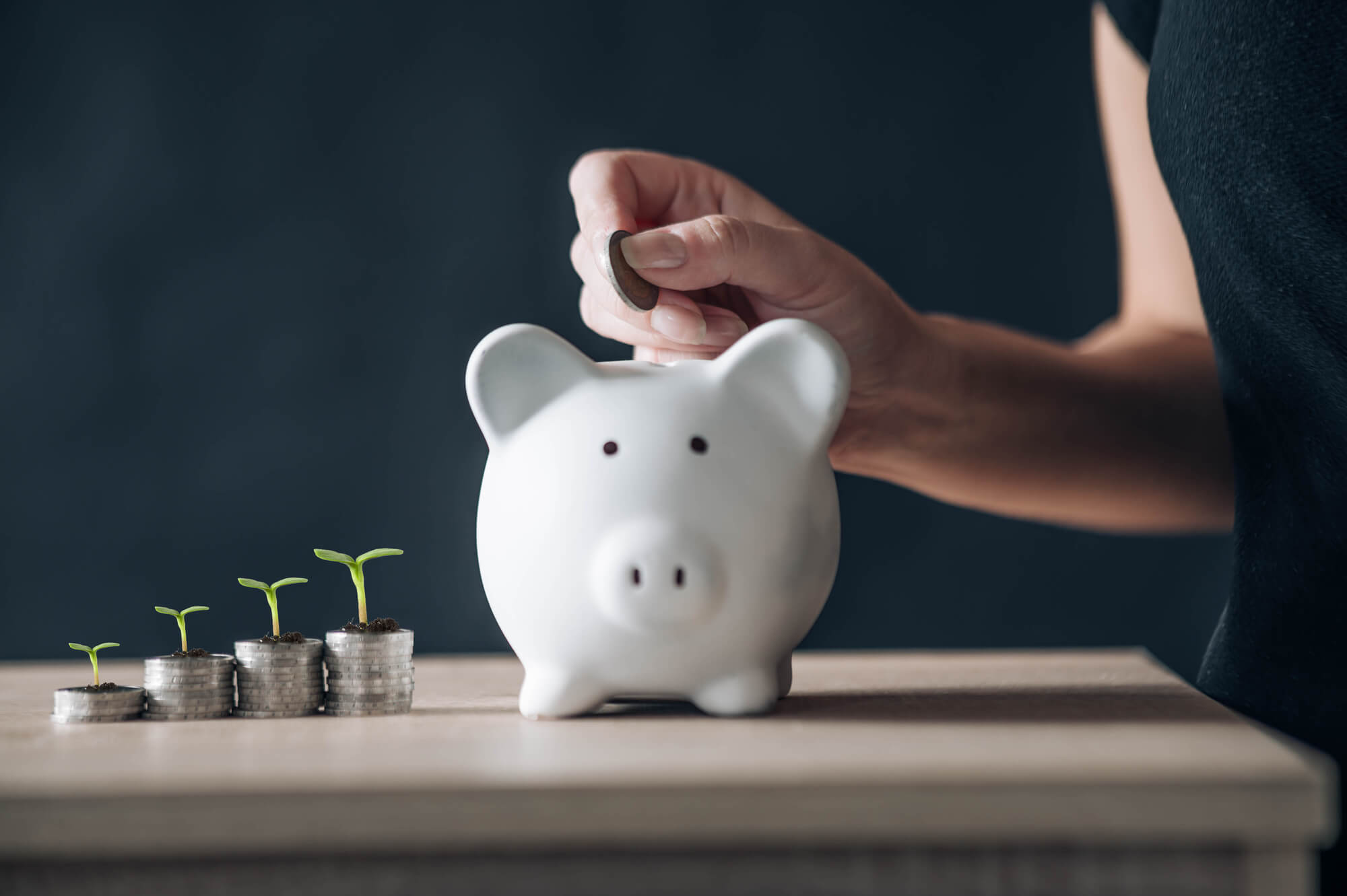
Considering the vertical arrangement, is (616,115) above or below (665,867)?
above

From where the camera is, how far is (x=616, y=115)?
7.13 feet

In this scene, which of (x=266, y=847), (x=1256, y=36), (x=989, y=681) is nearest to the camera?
(x=266, y=847)

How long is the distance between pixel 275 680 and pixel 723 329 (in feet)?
1.22

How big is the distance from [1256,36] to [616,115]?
1598mm

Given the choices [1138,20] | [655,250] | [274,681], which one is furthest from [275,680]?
[1138,20]

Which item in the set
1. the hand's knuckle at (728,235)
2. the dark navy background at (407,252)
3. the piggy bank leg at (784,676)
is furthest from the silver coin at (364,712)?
the dark navy background at (407,252)

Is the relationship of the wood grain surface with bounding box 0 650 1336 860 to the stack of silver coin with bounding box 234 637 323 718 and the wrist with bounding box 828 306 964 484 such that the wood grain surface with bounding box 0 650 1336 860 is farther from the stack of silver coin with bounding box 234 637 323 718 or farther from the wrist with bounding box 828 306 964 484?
the wrist with bounding box 828 306 964 484

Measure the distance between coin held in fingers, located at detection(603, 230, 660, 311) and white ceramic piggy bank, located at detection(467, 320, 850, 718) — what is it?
0.17ft

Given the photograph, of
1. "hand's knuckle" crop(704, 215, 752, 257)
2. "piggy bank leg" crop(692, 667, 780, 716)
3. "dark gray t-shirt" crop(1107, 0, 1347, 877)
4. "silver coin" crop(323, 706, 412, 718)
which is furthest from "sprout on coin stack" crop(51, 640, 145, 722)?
"dark gray t-shirt" crop(1107, 0, 1347, 877)

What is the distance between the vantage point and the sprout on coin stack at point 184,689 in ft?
2.24

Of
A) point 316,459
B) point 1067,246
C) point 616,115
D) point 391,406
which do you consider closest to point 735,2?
point 616,115

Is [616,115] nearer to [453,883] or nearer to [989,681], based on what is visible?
[989,681]

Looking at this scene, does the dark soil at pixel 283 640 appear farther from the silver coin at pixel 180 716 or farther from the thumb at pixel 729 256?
the thumb at pixel 729 256

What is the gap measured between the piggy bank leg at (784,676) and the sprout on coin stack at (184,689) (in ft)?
1.12
